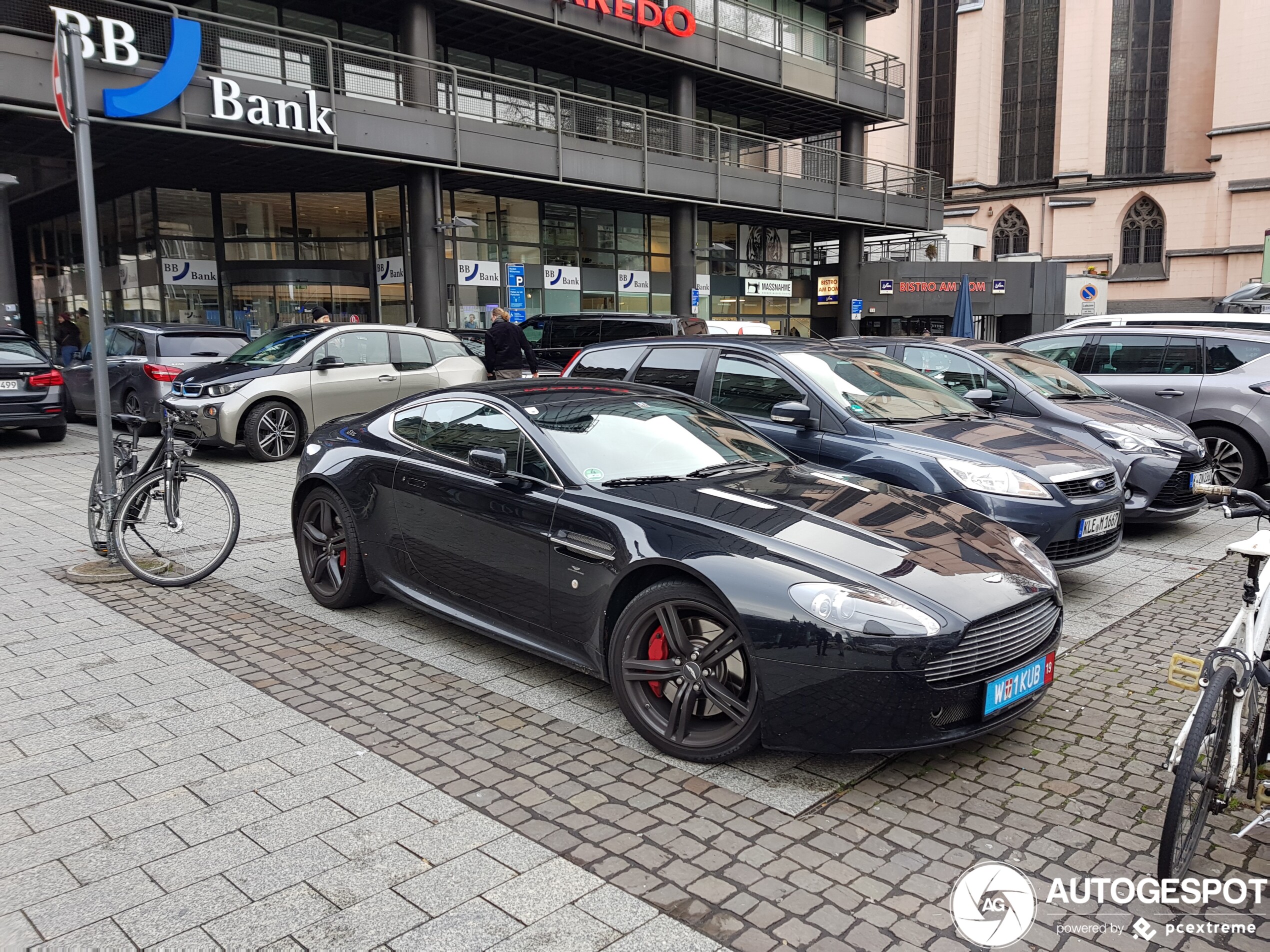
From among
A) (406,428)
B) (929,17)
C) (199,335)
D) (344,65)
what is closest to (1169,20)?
(929,17)

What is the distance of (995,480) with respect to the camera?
5809mm

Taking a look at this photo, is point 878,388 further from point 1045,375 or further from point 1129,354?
point 1129,354

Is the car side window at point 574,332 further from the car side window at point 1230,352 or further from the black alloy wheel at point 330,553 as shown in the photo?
the black alloy wheel at point 330,553

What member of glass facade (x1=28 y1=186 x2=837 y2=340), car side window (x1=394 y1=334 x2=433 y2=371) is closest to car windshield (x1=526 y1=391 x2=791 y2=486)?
car side window (x1=394 y1=334 x2=433 y2=371)

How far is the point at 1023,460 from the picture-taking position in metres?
6.04

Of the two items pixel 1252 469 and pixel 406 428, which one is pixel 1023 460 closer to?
pixel 406 428

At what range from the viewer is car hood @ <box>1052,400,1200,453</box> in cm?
773

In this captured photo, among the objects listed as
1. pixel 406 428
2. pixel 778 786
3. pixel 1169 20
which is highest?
pixel 1169 20

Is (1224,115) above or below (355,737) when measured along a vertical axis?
above

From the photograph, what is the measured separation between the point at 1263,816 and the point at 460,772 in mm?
2845

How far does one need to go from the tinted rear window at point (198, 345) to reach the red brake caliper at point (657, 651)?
10.3 meters

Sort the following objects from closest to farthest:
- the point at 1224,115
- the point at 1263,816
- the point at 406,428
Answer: the point at 1263,816 < the point at 406,428 < the point at 1224,115

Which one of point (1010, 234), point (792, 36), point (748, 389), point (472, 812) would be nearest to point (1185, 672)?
point (472, 812)

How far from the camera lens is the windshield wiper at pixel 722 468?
4.41 meters
